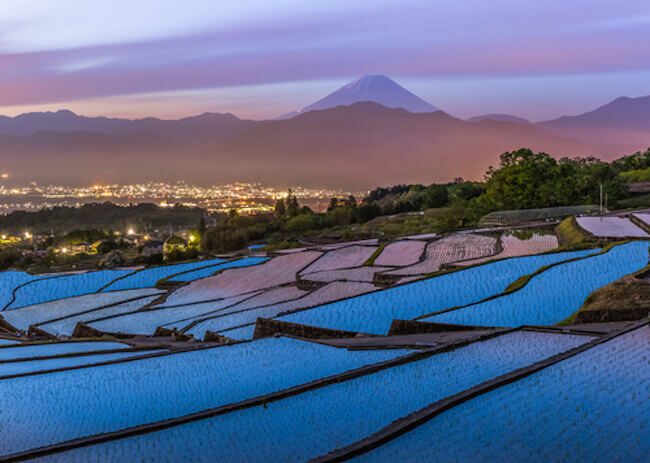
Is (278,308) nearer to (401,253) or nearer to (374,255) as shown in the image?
(374,255)

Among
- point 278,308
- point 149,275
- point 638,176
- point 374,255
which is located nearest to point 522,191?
point 638,176

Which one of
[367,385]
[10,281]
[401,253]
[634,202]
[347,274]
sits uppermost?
[634,202]

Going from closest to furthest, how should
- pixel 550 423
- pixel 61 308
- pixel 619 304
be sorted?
pixel 550 423 < pixel 619 304 < pixel 61 308

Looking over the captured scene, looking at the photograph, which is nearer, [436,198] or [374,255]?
[374,255]

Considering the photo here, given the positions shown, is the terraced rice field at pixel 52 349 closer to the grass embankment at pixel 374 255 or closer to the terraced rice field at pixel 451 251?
the terraced rice field at pixel 451 251

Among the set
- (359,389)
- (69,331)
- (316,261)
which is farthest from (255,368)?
(316,261)

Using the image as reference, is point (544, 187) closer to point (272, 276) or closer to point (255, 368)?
point (272, 276)

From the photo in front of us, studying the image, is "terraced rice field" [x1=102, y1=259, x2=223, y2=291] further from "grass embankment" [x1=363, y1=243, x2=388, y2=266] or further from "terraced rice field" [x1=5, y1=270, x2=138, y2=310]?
"grass embankment" [x1=363, y1=243, x2=388, y2=266]
